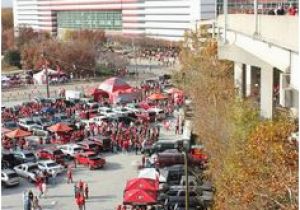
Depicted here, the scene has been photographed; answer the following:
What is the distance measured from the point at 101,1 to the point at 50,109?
8637 cm

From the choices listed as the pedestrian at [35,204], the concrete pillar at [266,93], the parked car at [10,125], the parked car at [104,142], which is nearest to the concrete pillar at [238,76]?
the concrete pillar at [266,93]

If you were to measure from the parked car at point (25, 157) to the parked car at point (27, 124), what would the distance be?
304 inches

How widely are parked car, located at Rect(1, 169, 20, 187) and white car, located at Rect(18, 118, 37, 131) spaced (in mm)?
10880

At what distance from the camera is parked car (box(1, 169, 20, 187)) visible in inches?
907

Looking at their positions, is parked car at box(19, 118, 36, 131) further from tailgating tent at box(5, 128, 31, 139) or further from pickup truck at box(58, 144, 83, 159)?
pickup truck at box(58, 144, 83, 159)

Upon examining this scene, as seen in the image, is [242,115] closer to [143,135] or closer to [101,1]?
[143,135]

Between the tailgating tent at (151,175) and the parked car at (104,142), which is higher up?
the tailgating tent at (151,175)

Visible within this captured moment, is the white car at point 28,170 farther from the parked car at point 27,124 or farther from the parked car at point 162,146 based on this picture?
the parked car at point 27,124

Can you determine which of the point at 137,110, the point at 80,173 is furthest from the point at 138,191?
the point at 137,110

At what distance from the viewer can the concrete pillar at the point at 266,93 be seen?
1969 centimetres

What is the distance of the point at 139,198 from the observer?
19.0 meters

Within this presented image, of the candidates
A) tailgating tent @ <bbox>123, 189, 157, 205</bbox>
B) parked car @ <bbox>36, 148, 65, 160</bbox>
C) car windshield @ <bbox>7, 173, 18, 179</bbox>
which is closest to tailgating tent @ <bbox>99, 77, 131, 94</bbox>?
parked car @ <bbox>36, 148, 65, 160</bbox>

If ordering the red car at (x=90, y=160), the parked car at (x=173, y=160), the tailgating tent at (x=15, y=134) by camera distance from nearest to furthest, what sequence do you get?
the parked car at (x=173, y=160) < the red car at (x=90, y=160) < the tailgating tent at (x=15, y=134)

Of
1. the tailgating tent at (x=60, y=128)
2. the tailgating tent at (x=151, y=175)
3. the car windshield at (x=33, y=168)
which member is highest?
the tailgating tent at (x=60, y=128)
